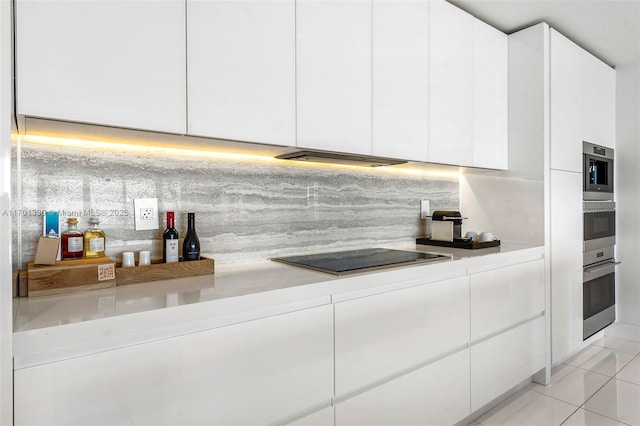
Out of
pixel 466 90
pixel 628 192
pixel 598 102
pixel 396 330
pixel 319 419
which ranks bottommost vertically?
pixel 319 419

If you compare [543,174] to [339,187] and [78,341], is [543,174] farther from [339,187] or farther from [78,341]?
[78,341]

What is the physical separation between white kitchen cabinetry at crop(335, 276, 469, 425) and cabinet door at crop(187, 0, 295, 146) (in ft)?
2.58

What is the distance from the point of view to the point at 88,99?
1.19 metres

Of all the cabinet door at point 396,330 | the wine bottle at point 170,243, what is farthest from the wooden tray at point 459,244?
the wine bottle at point 170,243

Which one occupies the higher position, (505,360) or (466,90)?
(466,90)

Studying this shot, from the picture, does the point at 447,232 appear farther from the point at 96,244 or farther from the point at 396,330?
the point at 96,244

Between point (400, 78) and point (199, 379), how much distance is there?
1.69 m

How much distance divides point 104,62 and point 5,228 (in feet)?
2.07

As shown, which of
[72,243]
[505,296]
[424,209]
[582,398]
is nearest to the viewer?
[72,243]

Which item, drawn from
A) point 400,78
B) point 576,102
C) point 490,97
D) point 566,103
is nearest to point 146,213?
point 400,78

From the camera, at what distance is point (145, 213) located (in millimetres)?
1625

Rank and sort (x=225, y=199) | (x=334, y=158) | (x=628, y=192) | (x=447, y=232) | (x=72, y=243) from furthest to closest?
(x=628, y=192), (x=447, y=232), (x=334, y=158), (x=225, y=199), (x=72, y=243)

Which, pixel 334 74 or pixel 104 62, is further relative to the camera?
pixel 334 74

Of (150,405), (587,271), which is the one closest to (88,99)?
(150,405)
